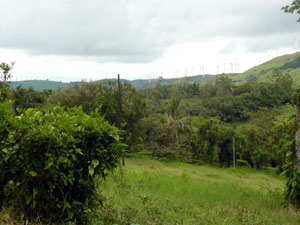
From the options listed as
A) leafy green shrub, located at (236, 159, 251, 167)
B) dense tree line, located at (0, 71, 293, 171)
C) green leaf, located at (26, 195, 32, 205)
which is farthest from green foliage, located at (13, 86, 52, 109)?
green leaf, located at (26, 195, 32, 205)

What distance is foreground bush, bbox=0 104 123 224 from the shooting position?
3.43 m

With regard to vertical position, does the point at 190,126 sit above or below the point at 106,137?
below

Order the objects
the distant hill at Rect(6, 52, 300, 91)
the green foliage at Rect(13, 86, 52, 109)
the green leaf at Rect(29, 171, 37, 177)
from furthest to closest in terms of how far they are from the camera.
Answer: the distant hill at Rect(6, 52, 300, 91)
the green foliage at Rect(13, 86, 52, 109)
the green leaf at Rect(29, 171, 37, 177)

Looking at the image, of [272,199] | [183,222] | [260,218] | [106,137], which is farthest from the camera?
[272,199]

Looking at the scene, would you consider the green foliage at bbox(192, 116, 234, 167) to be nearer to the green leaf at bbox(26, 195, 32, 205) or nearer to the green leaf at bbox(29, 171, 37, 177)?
the green leaf at bbox(26, 195, 32, 205)

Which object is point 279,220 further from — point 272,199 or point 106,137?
point 106,137

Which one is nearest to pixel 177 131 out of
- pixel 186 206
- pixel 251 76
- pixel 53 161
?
pixel 186 206

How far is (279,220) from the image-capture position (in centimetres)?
618

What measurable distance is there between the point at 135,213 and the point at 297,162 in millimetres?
5177

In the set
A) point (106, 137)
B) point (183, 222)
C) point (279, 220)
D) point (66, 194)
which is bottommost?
point (279, 220)

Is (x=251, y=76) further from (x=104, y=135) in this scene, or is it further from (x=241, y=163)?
(x=104, y=135)

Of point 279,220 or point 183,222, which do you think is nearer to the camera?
point 183,222

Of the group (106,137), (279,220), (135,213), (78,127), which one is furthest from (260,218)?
(78,127)

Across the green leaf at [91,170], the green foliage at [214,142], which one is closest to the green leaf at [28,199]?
the green leaf at [91,170]
